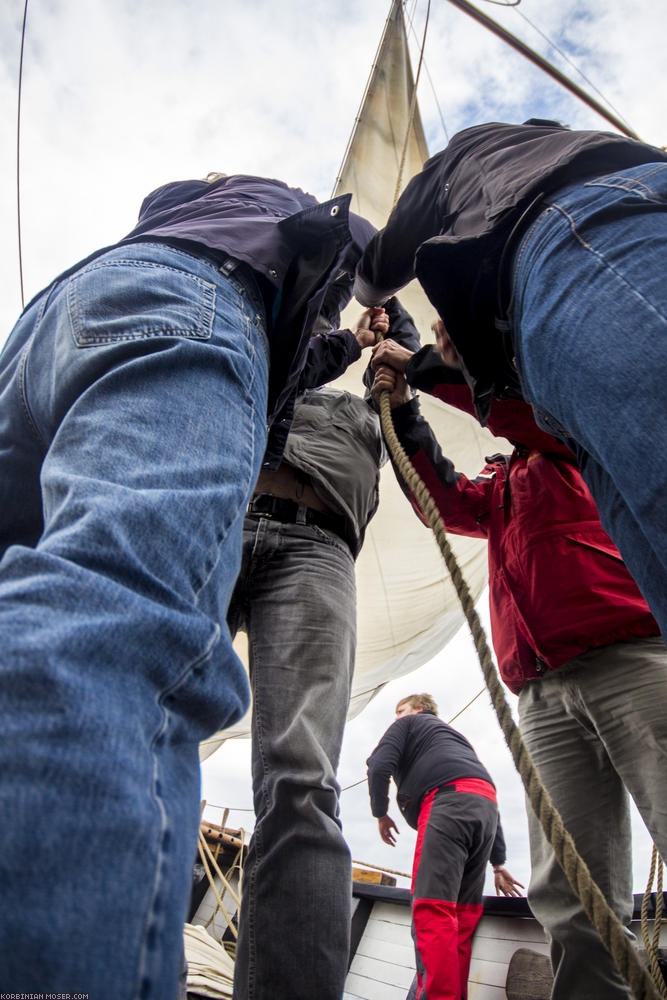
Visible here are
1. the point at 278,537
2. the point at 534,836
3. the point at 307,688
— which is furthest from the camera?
the point at 534,836

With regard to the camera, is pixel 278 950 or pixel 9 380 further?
pixel 278 950

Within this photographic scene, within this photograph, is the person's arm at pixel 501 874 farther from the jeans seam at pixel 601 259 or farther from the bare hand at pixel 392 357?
the jeans seam at pixel 601 259

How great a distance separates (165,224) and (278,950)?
44.3 inches

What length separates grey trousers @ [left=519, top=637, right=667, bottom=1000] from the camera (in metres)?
1.23

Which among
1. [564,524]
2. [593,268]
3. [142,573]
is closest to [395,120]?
[564,524]

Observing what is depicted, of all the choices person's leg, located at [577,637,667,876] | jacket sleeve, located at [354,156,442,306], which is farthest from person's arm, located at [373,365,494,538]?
person's leg, located at [577,637,667,876]

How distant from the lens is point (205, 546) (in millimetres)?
487

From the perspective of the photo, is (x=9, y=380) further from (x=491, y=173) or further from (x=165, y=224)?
(x=491, y=173)

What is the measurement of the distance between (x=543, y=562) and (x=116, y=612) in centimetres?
140

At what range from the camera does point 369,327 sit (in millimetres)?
1971

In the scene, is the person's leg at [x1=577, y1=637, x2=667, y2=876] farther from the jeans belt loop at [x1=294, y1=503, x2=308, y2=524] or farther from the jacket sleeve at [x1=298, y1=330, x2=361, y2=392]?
the jacket sleeve at [x1=298, y1=330, x2=361, y2=392]

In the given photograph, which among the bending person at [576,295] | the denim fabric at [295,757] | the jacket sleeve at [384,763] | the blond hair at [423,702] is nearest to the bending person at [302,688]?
the denim fabric at [295,757]

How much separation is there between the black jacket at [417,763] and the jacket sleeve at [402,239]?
6.30 feet

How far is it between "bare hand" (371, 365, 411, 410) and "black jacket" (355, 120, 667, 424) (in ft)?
1.97
